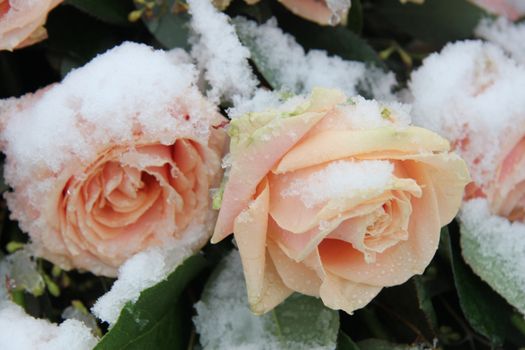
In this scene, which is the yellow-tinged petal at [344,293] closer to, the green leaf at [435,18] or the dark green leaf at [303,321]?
the dark green leaf at [303,321]

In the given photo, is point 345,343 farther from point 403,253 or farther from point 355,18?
point 355,18

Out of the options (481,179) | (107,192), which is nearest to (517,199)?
(481,179)

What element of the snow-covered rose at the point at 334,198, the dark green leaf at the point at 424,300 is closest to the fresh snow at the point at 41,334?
the snow-covered rose at the point at 334,198

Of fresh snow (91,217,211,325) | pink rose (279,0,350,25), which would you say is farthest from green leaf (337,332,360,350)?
pink rose (279,0,350,25)

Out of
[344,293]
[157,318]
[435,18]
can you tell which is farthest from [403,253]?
[435,18]

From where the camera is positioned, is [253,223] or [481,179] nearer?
[253,223]

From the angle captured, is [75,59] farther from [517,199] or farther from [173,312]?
[517,199]
